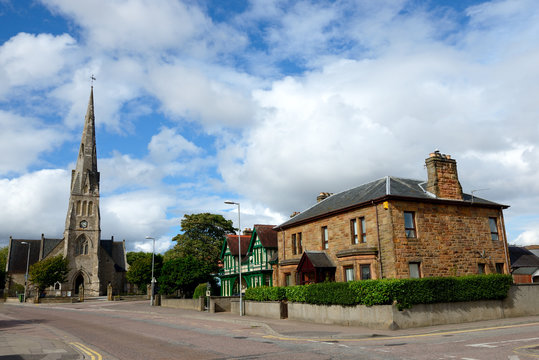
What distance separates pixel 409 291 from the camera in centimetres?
A: 2052

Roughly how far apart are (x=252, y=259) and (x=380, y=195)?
2419 centimetres

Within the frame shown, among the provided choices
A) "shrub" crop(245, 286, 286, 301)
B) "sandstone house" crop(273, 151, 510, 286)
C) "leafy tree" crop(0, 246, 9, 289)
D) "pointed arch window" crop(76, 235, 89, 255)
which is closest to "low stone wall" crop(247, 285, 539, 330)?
"shrub" crop(245, 286, 286, 301)

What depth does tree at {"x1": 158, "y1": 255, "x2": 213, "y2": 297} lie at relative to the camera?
4959 centimetres

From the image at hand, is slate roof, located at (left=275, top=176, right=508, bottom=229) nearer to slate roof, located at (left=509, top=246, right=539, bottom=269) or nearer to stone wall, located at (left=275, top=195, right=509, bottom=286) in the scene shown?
stone wall, located at (left=275, top=195, right=509, bottom=286)

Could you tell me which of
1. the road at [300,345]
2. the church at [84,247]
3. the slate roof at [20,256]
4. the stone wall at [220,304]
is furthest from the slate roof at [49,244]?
the road at [300,345]

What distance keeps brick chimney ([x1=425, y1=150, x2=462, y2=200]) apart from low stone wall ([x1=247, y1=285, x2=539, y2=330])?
21.8 feet

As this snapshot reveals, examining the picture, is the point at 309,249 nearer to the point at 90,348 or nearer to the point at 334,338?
the point at 334,338

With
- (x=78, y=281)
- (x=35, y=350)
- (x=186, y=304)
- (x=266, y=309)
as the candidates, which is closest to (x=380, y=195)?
(x=266, y=309)

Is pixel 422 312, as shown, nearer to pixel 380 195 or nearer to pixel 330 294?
pixel 330 294

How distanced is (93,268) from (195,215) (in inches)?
1210

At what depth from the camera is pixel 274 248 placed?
43.6 metres

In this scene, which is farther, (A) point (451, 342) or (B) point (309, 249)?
(B) point (309, 249)

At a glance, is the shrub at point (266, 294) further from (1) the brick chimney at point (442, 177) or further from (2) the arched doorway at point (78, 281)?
(2) the arched doorway at point (78, 281)

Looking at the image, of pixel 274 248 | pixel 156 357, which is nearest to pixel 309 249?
pixel 274 248
